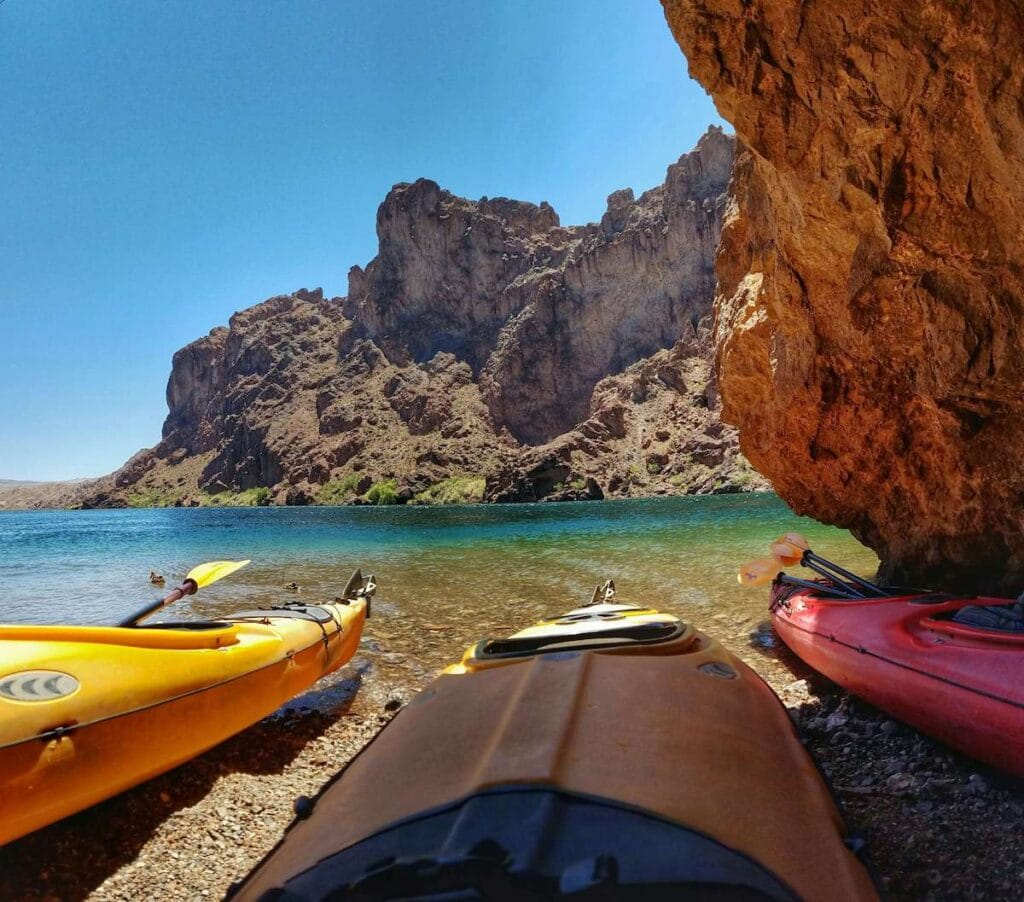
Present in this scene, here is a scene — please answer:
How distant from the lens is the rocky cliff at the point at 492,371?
86.1 metres

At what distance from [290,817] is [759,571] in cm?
678

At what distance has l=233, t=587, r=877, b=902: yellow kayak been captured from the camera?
1.57m

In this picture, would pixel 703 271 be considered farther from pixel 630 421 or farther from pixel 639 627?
pixel 639 627

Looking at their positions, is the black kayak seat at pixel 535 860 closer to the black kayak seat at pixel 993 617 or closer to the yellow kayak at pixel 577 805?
the yellow kayak at pixel 577 805

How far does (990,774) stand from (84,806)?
5.35 m

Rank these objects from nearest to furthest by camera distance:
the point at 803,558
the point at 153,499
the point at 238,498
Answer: the point at 803,558 → the point at 238,498 → the point at 153,499

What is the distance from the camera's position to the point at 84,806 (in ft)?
10.8

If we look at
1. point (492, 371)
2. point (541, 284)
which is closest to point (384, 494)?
point (492, 371)

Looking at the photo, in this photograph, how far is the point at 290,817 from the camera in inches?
149

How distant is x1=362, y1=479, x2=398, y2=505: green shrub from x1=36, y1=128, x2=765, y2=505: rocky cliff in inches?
14.6

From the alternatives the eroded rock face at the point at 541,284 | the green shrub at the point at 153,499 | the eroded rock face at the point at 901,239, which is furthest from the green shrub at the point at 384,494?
Result: the eroded rock face at the point at 901,239

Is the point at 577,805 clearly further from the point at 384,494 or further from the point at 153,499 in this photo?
the point at 153,499

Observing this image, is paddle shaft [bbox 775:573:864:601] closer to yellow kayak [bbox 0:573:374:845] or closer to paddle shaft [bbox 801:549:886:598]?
paddle shaft [bbox 801:549:886:598]

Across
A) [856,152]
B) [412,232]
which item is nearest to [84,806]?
[856,152]
